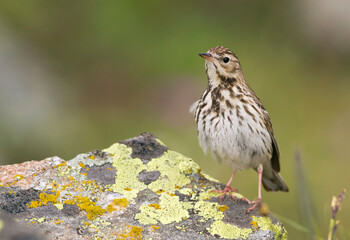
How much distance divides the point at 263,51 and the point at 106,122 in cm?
327

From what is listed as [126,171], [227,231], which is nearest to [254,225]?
[227,231]

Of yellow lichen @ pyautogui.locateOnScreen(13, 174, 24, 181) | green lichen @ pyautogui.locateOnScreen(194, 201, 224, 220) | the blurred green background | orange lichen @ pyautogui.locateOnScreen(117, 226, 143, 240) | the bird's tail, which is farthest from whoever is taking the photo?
the blurred green background

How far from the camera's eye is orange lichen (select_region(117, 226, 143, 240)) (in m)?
4.80

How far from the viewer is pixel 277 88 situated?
466 inches

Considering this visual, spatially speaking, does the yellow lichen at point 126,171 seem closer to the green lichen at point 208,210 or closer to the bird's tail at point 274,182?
the green lichen at point 208,210

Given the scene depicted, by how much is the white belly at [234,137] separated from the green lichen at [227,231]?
127cm

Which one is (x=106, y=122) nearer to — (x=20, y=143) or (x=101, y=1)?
(x=20, y=143)

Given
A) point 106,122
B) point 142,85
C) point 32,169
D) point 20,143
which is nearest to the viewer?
point 32,169

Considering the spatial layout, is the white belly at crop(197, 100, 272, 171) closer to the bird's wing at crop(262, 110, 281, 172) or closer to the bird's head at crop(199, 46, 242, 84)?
the bird's wing at crop(262, 110, 281, 172)

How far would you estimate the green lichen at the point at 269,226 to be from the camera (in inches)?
205

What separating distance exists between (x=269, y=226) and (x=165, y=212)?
0.80 m

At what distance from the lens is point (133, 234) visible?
484 cm

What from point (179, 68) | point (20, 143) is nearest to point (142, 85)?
point (179, 68)

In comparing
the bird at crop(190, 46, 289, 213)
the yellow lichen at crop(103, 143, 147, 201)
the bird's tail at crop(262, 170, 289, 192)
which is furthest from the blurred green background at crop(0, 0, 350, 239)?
the yellow lichen at crop(103, 143, 147, 201)
